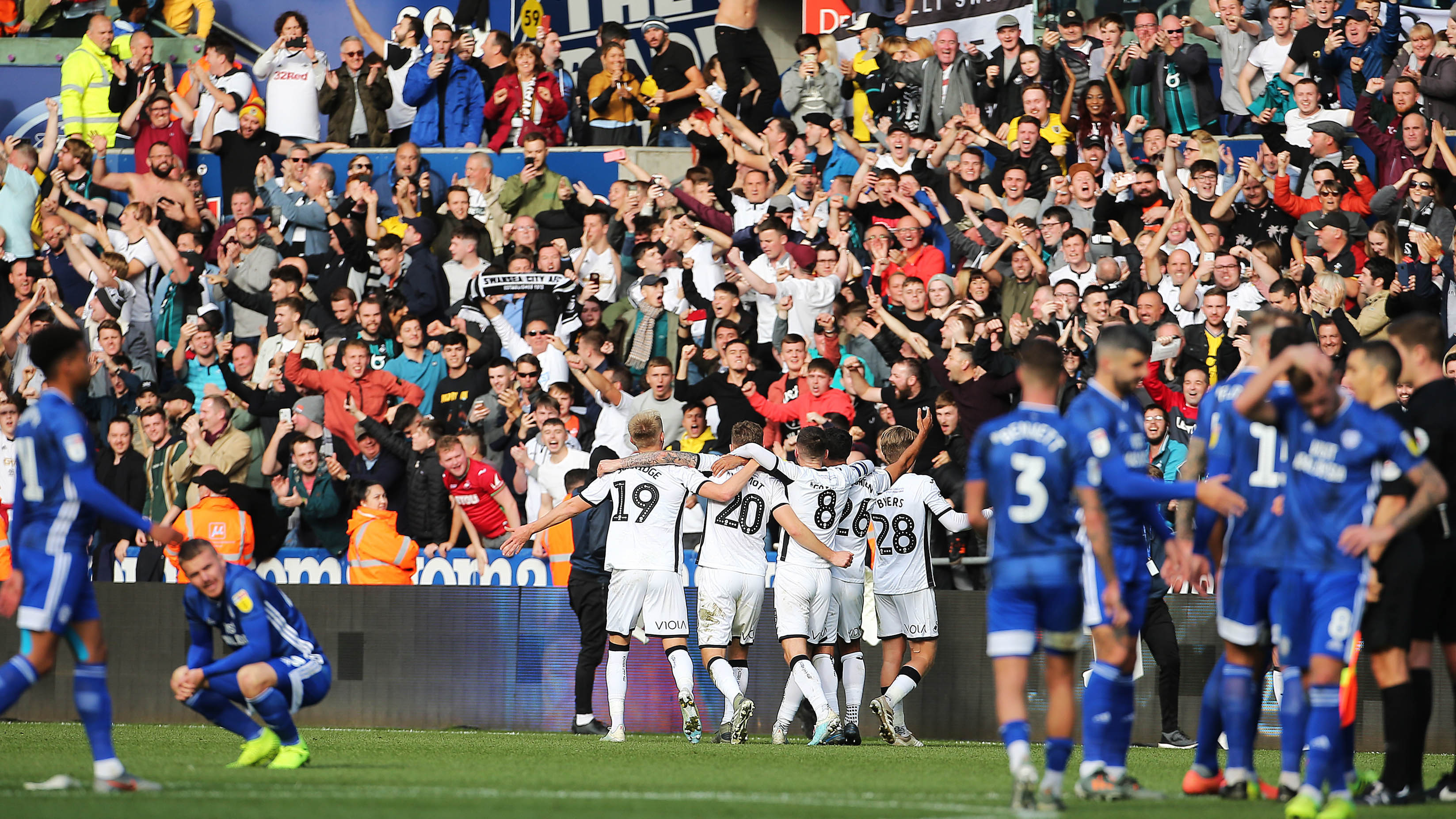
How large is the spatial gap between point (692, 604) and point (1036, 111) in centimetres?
701

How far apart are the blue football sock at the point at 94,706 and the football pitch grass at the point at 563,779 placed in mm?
238

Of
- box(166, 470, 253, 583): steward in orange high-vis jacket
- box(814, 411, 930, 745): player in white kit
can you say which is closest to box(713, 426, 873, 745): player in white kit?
box(814, 411, 930, 745): player in white kit

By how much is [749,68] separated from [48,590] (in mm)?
14066

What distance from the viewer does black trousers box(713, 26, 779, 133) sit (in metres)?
21.0

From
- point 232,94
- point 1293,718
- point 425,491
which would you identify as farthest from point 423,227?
point 1293,718

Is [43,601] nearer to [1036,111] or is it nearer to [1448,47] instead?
[1036,111]

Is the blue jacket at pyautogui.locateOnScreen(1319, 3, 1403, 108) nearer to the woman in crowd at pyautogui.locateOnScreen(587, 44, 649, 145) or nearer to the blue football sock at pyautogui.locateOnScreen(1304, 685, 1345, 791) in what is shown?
the woman in crowd at pyautogui.locateOnScreen(587, 44, 649, 145)

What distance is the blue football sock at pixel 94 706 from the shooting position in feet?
28.6

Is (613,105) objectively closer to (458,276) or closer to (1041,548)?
(458,276)

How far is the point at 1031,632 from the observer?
8023mm

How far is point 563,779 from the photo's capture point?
32.1ft

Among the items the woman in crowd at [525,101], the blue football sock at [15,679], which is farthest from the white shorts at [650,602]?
the woman in crowd at [525,101]

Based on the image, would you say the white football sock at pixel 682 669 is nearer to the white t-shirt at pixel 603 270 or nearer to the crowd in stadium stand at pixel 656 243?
the crowd in stadium stand at pixel 656 243

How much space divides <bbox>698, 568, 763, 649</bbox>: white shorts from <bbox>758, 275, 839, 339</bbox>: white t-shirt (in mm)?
4372
